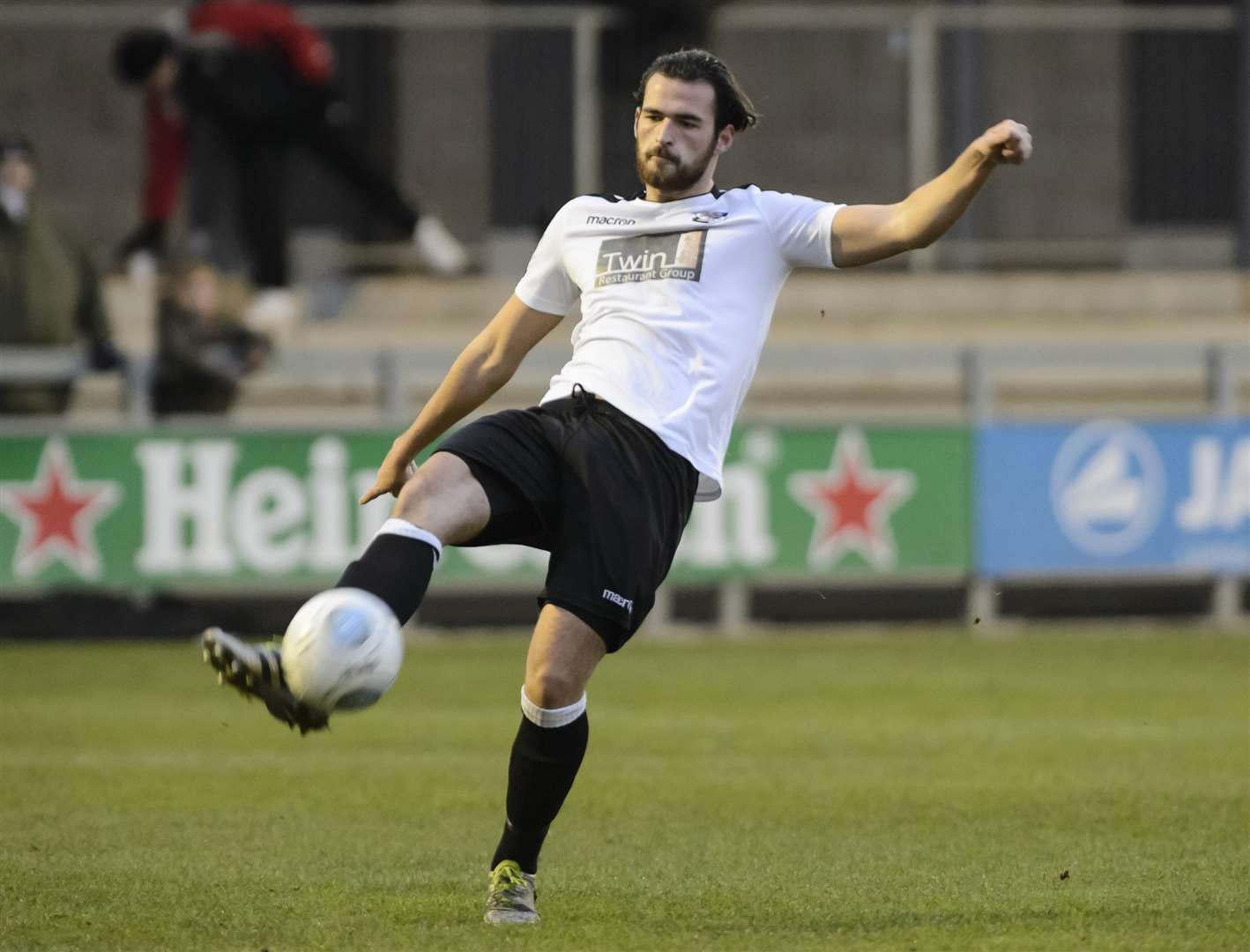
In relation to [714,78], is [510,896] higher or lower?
lower

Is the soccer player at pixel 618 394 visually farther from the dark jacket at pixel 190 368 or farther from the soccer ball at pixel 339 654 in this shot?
the dark jacket at pixel 190 368

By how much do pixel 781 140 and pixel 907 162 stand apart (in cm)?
95

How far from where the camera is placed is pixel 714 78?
6012 mm

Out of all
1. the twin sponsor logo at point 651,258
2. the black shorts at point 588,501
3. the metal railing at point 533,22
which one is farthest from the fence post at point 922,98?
the black shorts at point 588,501

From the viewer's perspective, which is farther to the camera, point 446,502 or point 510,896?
point 510,896

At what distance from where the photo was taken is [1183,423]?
1395cm

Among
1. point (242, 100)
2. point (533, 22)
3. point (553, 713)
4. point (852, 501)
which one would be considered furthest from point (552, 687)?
point (533, 22)

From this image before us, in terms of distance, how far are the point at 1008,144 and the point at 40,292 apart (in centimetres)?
925

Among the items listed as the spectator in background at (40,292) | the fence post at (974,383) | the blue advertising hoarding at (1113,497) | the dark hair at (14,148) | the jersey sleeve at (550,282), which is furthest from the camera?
the fence post at (974,383)

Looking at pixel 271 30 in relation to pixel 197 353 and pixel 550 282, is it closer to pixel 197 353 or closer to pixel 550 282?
pixel 197 353

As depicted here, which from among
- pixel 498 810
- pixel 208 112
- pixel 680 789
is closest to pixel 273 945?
pixel 498 810

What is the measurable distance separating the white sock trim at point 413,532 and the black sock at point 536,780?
1.84ft

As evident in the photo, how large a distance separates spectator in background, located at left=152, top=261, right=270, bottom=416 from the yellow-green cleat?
8.19 metres

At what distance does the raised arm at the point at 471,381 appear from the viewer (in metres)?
5.97
